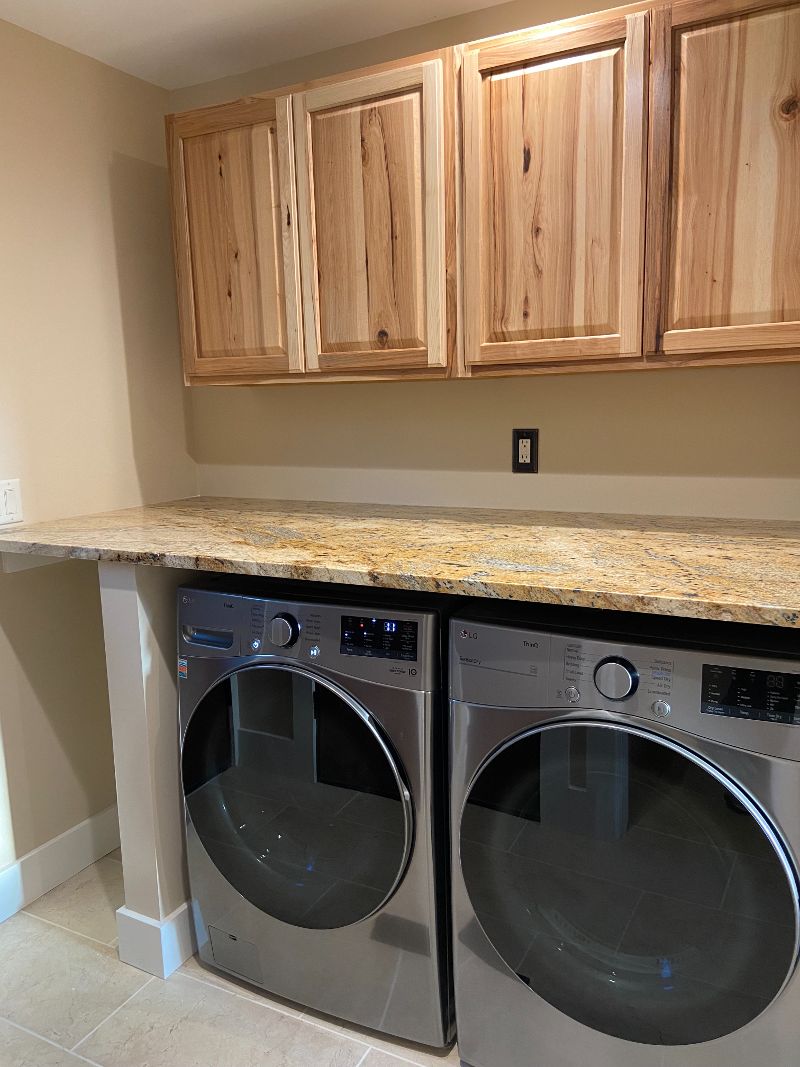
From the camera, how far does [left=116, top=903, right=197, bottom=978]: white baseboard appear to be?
186cm

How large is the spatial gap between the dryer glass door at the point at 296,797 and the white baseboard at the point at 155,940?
0.26m

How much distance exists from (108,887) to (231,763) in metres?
0.86

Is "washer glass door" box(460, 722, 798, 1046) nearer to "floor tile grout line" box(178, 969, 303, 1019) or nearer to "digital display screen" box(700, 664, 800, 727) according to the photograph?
"digital display screen" box(700, 664, 800, 727)

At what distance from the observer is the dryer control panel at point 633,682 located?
119 centimetres

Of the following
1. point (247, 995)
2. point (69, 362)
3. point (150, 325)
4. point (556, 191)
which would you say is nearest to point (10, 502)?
point (69, 362)

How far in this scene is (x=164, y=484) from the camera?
2.54 meters

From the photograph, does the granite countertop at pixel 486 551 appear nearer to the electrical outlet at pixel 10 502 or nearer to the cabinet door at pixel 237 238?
the electrical outlet at pixel 10 502

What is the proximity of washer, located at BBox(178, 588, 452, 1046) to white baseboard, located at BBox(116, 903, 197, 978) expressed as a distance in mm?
130

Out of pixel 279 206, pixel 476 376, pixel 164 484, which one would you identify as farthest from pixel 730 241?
pixel 164 484

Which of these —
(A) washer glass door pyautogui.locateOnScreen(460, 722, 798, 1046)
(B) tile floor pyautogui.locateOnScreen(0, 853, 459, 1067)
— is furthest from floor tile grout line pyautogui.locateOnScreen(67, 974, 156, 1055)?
(A) washer glass door pyautogui.locateOnScreen(460, 722, 798, 1046)

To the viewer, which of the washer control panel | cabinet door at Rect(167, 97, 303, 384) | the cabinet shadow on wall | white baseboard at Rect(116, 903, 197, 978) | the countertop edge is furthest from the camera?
the cabinet shadow on wall

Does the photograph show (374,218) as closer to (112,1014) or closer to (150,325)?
(150,325)

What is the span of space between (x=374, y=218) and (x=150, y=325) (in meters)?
0.95

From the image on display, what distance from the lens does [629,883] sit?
4.32 ft
